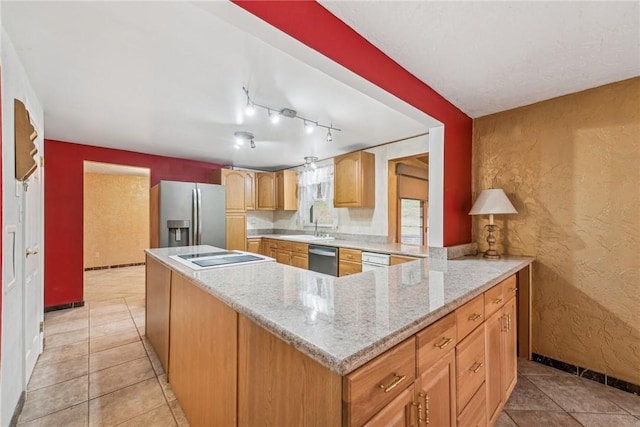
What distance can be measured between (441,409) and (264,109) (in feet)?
8.00

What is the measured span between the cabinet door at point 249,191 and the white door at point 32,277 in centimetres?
269

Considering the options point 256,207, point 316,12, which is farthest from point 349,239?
point 316,12

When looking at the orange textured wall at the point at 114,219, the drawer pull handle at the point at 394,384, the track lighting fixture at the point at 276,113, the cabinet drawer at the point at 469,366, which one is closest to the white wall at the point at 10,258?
the track lighting fixture at the point at 276,113

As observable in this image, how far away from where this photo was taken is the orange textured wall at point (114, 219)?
19.6 ft

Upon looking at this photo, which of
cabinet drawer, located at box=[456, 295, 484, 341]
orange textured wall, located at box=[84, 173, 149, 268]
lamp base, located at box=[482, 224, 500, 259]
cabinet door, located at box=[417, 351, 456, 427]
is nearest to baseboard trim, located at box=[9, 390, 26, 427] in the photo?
cabinet door, located at box=[417, 351, 456, 427]

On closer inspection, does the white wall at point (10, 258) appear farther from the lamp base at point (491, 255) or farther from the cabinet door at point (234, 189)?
the lamp base at point (491, 255)

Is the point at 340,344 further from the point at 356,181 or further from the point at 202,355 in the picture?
the point at 356,181

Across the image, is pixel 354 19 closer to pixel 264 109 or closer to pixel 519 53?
pixel 519 53

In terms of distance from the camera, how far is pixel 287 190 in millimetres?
5051

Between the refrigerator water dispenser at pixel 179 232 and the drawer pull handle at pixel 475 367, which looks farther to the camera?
the refrigerator water dispenser at pixel 179 232

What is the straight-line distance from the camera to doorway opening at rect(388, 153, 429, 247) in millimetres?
3678

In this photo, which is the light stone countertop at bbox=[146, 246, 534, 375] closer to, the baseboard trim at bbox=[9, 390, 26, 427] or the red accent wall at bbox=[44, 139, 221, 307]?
the baseboard trim at bbox=[9, 390, 26, 427]

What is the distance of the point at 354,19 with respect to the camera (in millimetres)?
1355

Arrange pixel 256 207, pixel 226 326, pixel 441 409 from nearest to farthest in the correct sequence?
1. pixel 441 409
2. pixel 226 326
3. pixel 256 207
